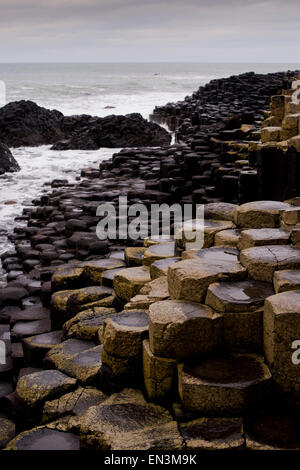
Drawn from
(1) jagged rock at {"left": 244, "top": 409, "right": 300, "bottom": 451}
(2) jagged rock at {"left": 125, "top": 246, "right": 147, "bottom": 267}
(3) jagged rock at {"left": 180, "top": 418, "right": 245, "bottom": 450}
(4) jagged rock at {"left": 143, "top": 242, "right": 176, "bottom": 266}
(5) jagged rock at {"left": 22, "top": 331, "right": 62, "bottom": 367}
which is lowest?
(5) jagged rock at {"left": 22, "top": 331, "right": 62, "bottom": 367}

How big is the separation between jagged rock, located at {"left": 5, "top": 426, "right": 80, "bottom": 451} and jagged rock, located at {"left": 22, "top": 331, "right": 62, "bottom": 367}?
60.5 inches

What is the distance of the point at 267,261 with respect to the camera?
12.5 feet

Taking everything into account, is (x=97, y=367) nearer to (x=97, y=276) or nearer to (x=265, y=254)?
(x=265, y=254)

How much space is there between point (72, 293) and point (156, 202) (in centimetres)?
537

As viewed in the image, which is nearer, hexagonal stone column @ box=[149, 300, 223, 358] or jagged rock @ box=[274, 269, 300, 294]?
hexagonal stone column @ box=[149, 300, 223, 358]

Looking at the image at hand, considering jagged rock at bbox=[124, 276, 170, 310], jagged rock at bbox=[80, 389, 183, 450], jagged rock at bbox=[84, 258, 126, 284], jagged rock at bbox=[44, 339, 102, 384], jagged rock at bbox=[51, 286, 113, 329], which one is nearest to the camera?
jagged rock at bbox=[80, 389, 183, 450]

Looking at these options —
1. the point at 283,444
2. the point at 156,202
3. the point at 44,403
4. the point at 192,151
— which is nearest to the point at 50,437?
the point at 44,403

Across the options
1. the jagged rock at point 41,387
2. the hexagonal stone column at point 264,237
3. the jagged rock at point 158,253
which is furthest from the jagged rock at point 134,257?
the jagged rock at point 41,387

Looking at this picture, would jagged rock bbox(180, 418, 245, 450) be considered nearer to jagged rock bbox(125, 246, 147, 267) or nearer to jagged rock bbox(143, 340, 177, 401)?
jagged rock bbox(143, 340, 177, 401)

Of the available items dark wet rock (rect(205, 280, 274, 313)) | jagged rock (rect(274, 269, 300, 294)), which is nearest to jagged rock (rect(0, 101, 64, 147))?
dark wet rock (rect(205, 280, 274, 313))

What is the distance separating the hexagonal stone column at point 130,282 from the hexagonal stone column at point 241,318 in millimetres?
1519

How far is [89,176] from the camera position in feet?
49.4

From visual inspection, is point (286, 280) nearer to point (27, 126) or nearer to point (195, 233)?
point (195, 233)

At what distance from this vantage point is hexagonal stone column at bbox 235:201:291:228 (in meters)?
4.82
